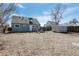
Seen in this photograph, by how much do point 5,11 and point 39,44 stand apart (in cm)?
60

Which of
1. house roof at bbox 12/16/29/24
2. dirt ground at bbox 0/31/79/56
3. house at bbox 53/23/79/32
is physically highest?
house roof at bbox 12/16/29/24

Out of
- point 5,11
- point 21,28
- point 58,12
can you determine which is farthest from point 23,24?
point 58,12

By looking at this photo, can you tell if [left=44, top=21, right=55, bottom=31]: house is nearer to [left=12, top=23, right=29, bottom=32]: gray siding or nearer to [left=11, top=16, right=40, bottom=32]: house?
[left=11, top=16, right=40, bottom=32]: house

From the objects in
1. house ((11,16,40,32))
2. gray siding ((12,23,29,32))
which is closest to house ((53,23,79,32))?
house ((11,16,40,32))

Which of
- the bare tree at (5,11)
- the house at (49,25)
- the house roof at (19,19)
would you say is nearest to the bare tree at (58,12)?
the house at (49,25)

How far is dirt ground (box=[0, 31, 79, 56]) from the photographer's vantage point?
238 centimetres

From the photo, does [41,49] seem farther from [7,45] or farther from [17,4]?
[17,4]

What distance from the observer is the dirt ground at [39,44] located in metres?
2.38

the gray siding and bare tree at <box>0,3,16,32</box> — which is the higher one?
bare tree at <box>0,3,16,32</box>

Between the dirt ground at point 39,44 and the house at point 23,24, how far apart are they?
6 centimetres

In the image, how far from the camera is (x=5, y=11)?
8.07 feet

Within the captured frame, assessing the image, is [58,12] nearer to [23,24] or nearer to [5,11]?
[23,24]

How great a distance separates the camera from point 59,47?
2.38 metres

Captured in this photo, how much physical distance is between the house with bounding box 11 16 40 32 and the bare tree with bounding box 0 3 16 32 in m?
0.09
